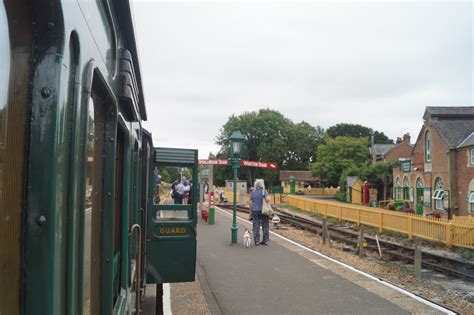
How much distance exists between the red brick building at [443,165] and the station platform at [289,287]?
1812 cm

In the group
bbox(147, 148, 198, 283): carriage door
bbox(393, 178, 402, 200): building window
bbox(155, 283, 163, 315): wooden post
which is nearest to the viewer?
bbox(147, 148, 198, 283): carriage door

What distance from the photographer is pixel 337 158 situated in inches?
2179

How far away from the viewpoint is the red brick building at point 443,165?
946 inches

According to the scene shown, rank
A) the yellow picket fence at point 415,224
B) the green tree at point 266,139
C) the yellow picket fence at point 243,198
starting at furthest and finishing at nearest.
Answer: the green tree at point 266,139 → the yellow picket fence at point 243,198 → the yellow picket fence at point 415,224

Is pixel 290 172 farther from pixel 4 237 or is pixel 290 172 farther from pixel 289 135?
pixel 4 237

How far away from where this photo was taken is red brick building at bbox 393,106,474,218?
24033 mm

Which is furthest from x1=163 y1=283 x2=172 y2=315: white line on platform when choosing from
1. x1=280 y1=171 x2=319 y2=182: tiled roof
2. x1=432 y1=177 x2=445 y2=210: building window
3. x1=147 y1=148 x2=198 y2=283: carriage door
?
x1=280 y1=171 x2=319 y2=182: tiled roof

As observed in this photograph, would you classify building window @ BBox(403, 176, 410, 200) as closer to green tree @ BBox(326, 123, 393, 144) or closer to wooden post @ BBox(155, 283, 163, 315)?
wooden post @ BBox(155, 283, 163, 315)

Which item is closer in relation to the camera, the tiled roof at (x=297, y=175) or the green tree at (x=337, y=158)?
the green tree at (x=337, y=158)

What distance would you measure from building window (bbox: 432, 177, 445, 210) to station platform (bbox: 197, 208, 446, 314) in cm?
1910

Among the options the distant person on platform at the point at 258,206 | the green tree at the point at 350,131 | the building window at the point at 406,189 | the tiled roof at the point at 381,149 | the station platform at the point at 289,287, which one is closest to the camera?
the station platform at the point at 289,287

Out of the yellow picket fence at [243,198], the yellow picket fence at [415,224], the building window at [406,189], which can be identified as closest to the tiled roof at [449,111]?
the building window at [406,189]

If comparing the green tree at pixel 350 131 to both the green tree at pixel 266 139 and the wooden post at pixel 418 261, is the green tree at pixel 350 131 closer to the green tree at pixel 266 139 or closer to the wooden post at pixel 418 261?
the green tree at pixel 266 139

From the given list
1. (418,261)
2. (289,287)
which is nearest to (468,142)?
(418,261)
